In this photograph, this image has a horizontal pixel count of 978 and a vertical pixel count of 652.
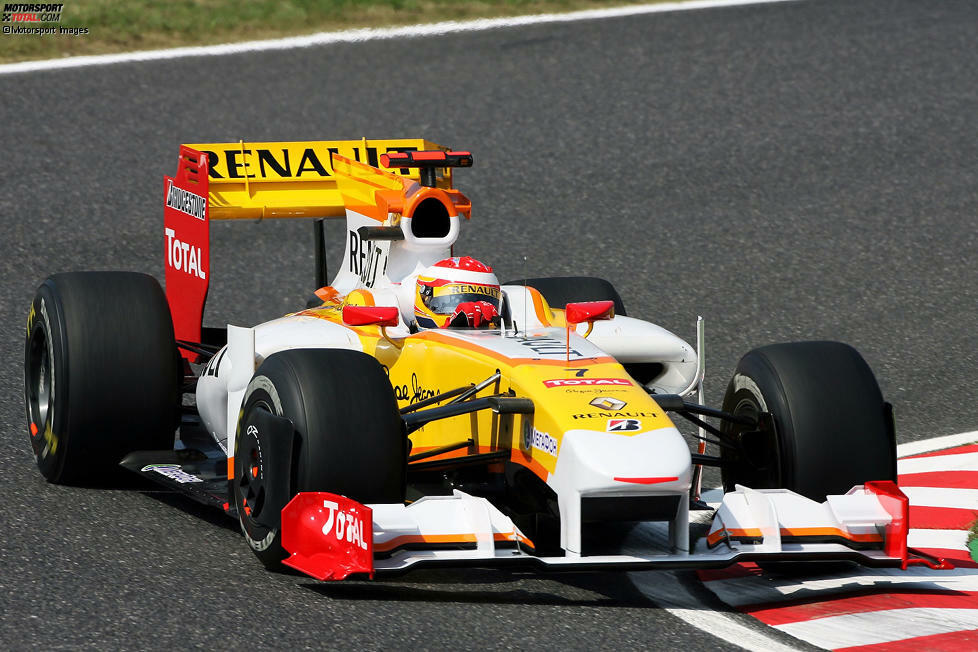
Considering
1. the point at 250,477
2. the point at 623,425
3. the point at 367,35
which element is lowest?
the point at 250,477

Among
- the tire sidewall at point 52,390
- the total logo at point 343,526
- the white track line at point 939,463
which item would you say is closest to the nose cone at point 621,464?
the total logo at point 343,526

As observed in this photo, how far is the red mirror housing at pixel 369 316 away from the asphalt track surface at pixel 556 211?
1109 millimetres

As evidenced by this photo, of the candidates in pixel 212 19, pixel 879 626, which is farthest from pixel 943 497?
pixel 212 19

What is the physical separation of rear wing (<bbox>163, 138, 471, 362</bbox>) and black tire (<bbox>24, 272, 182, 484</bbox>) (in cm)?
76

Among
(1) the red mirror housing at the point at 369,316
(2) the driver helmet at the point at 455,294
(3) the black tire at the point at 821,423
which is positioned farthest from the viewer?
(2) the driver helmet at the point at 455,294

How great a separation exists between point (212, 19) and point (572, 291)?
1021 cm

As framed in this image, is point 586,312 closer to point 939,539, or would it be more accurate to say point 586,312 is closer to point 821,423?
point 821,423

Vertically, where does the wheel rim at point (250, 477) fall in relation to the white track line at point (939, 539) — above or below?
above

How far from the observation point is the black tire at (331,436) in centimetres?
631

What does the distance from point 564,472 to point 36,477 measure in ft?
10.7

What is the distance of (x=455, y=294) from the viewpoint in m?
7.52

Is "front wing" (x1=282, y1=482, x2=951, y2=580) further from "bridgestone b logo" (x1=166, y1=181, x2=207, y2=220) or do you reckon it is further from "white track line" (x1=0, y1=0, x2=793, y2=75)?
"white track line" (x1=0, y1=0, x2=793, y2=75)

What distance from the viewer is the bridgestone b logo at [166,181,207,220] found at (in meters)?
8.66

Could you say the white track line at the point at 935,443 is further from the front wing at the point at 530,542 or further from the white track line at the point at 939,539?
the front wing at the point at 530,542
